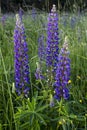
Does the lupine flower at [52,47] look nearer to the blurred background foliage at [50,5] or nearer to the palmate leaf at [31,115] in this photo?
the palmate leaf at [31,115]

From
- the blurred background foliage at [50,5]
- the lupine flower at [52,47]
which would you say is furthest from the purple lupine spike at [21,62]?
the blurred background foliage at [50,5]

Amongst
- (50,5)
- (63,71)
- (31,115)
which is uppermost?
(50,5)

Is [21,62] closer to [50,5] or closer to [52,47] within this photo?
[52,47]

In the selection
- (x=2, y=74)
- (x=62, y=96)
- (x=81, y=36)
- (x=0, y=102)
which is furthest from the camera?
(x=81, y=36)

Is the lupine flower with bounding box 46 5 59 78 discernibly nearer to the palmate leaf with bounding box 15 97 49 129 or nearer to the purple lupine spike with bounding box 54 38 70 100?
the purple lupine spike with bounding box 54 38 70 100

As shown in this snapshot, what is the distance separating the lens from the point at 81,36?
146 inches

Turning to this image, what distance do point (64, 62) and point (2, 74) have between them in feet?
2.56

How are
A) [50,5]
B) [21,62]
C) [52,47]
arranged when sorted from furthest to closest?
[50,5] → [52,47] → [21,62]

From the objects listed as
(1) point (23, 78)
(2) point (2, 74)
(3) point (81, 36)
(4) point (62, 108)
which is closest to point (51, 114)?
(4) point (62, 108)

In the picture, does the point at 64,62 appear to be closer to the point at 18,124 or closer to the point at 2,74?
the point at 18,124

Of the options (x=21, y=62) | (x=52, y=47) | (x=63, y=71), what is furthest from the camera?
(x=52, y=47)

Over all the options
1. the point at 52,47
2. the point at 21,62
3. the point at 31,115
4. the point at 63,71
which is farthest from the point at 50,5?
the point at 31,115

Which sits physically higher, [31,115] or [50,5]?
[50,5]

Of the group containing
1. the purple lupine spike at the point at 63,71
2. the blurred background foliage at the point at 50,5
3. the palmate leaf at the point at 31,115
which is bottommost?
the palmate leaf at the point at 31,115
